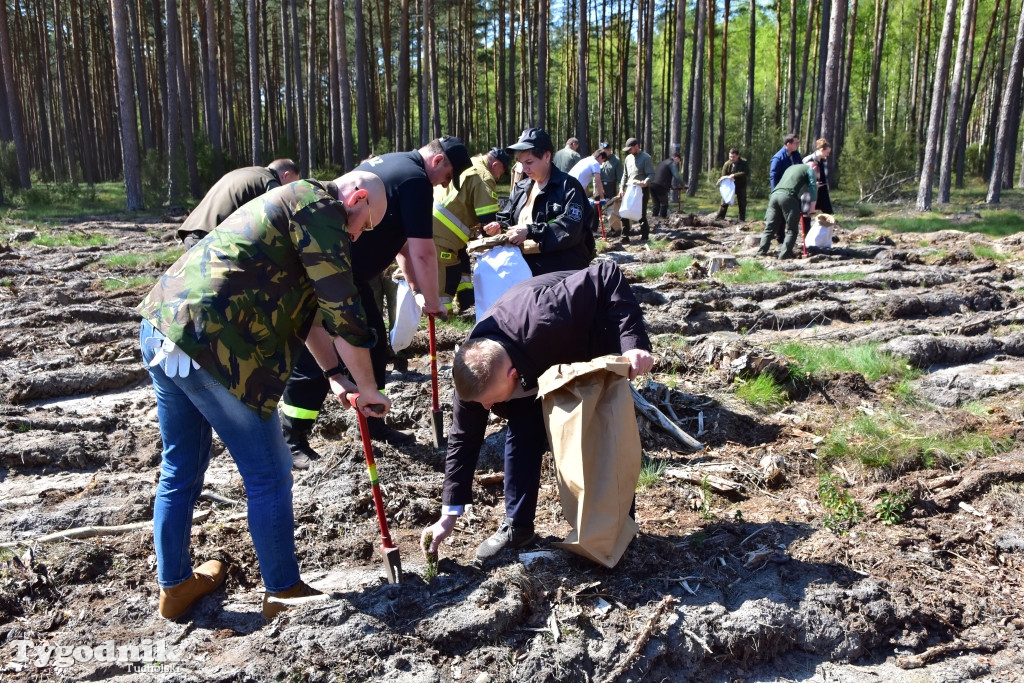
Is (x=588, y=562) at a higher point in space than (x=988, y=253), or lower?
lower

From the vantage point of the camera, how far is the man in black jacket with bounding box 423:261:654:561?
288 centimetres

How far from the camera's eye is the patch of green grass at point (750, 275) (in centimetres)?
988

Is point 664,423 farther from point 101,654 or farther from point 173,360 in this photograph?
point 101,654

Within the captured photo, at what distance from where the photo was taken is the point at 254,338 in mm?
2719

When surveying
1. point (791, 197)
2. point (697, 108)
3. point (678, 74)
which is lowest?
point (791, 197)

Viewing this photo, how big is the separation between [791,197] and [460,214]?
6.99m

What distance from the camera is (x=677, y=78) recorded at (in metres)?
21.9

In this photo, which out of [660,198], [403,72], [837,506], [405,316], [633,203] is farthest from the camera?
[403,72]

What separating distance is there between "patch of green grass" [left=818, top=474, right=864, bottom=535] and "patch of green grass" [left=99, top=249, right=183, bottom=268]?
9913 mm

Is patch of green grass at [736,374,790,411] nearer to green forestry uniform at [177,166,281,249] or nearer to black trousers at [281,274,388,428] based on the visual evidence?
black trousers at [281,274,388,428]

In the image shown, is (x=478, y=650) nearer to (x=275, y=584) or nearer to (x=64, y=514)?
(x=275, y=584)

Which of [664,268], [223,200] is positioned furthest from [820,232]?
[223,200]

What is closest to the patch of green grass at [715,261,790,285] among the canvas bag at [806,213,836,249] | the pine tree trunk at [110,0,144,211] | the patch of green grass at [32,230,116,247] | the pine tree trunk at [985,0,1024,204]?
the canvas bag at [806,213,836,249]

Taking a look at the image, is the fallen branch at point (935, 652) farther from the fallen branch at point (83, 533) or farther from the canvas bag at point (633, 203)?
the canvas bag at point (633, 203)
